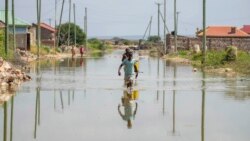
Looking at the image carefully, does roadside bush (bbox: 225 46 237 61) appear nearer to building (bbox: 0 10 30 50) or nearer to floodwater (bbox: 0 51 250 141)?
floodwater (bbox: 0 51 250 141)

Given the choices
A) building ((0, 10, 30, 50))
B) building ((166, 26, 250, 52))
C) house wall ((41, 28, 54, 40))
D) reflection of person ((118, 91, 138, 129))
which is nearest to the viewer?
reflection of person ((118, 91, 138, 129))

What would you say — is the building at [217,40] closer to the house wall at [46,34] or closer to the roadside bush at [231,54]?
the house wall at [46,34]

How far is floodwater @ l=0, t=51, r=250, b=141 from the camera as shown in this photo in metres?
12.9

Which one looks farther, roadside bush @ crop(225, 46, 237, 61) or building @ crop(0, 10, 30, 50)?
building @ crop(0, 10, 30, 50)

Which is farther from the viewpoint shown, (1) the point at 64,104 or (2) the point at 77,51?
(2) the point at 77,51

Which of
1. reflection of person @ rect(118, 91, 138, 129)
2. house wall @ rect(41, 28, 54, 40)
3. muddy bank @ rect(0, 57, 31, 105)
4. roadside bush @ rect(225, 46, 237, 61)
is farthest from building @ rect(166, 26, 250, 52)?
reflection of person @ rect(118, 91, 138, 129)

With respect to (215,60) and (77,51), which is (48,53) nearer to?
(77,51)

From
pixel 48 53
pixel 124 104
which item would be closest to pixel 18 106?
pixel 124 104

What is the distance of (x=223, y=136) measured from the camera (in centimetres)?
1270

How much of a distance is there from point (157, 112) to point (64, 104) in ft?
10.8

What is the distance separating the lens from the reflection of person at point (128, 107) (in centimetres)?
1554

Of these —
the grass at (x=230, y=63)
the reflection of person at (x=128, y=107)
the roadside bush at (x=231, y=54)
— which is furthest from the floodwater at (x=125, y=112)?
the roadside bush at (x=231, y=54)

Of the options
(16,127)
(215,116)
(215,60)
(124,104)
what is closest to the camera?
(16,127)

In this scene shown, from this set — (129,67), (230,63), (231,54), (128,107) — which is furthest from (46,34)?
(128,107)
